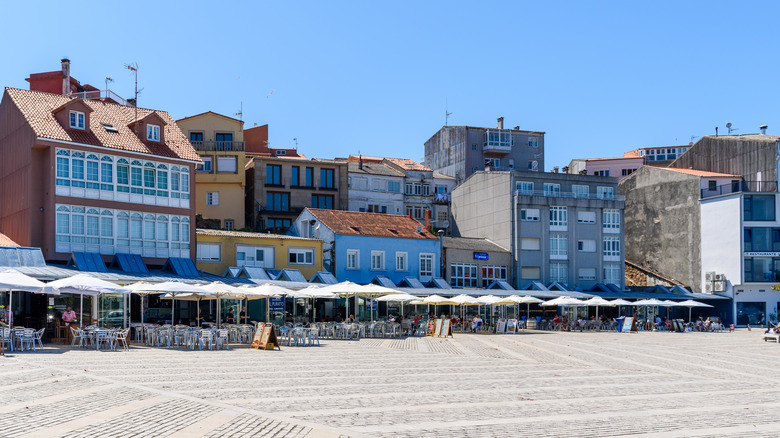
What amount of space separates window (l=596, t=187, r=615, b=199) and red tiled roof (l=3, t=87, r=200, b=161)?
35002mm

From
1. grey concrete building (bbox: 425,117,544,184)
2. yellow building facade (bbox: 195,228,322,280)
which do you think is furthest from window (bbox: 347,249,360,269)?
grey concrete building (bbox: 425,117,544,184)

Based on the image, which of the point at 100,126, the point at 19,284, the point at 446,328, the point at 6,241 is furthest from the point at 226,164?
the point at 19,284

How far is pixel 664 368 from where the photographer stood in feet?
78.4

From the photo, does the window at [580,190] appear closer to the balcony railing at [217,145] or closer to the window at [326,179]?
the window at [326,179]

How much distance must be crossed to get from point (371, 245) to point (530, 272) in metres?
14.3

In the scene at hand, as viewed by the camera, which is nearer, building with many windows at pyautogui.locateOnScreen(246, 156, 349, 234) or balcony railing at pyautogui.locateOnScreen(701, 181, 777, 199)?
building with many windows at pyautogui.locateOnScreen(246, 156, 349, 234)

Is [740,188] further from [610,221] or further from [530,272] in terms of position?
[530,272]

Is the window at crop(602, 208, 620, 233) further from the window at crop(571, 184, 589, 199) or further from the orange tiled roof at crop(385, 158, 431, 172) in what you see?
the orange tiled roof at crop(385, 158, 431, 172)

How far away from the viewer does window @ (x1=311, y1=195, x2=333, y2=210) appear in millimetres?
64625

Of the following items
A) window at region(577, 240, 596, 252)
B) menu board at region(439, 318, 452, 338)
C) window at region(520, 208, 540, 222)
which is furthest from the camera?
window at region(577, 240, 596, 252)

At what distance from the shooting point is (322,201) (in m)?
64.9

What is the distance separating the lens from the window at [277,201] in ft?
205

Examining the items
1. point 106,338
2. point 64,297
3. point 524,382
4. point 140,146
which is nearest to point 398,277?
point 140,146

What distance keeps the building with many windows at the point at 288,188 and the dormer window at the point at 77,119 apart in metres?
21.5
